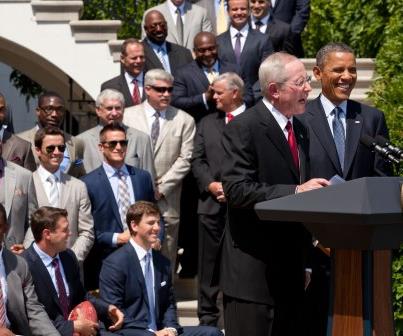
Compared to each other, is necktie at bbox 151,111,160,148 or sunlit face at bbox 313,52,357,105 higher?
sunlit face at bbox 313,52,357,105

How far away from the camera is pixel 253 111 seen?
6.61 m

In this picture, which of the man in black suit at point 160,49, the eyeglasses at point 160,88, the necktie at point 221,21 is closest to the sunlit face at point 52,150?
the eyeglasses at point 160,88

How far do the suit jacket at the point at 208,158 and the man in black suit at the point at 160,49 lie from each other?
157 centimetres

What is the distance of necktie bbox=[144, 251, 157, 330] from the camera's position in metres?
8.56

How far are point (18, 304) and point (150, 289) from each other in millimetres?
1013

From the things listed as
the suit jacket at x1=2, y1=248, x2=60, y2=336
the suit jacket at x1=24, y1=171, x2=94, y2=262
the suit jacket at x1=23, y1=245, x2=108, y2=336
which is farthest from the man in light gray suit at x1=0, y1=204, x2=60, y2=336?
the suit jacket at x1=24, y1=171, x2=94, y2=262

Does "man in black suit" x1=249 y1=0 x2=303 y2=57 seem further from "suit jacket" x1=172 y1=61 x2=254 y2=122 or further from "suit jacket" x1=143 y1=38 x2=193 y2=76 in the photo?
"suit jacket" x1=172 y1=61 x2=254 y2=122

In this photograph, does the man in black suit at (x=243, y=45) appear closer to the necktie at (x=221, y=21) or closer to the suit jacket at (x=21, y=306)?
the necktie at (x=221, y=21)

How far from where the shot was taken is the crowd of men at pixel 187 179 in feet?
21.4

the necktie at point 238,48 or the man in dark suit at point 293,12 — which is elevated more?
the man in dark suit at point 293,12

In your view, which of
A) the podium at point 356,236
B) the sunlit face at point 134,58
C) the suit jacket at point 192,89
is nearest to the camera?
the podium at point 356,236

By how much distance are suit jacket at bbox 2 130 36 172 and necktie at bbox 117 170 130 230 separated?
0.78 metres

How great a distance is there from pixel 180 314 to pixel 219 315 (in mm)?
527

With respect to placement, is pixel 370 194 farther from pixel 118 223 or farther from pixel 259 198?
pixel 118 223
